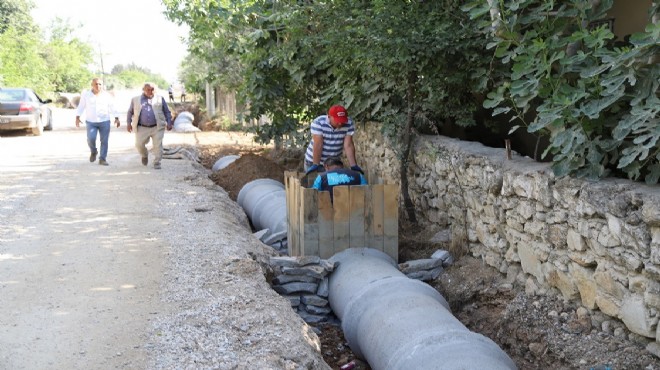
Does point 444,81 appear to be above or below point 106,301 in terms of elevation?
above

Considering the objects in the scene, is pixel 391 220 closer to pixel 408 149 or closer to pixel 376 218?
pixel 376 218

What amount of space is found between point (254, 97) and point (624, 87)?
29.2ft

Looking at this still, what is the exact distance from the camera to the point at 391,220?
7.40 metres

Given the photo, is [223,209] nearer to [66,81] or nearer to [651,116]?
[651,116]

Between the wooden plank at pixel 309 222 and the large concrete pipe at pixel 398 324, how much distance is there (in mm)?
455

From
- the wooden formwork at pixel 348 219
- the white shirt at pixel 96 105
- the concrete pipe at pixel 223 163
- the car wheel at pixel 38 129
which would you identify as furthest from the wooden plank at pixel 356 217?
the car wheel at pixel 38 129

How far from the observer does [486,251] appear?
7117mm

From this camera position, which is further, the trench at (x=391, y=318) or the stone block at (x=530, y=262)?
the stone block at (x=530, y=262)

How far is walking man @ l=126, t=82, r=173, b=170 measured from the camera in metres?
12.6

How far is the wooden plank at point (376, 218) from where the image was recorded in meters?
7.30

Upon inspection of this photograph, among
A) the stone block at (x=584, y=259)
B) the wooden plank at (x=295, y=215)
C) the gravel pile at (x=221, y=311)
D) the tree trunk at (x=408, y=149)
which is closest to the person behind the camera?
the gravel pile at (x=221, y=311)

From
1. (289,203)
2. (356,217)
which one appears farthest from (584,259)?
(289,203)

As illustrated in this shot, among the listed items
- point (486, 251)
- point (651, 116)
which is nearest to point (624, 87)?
point (651, 116)

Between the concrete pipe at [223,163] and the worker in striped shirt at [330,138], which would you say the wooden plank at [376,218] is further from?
the concrete pipe at [223,163]
